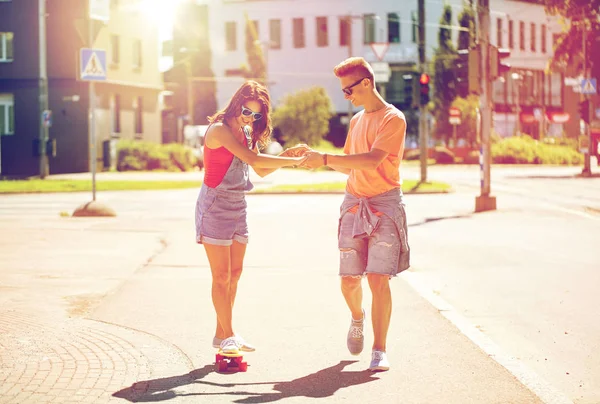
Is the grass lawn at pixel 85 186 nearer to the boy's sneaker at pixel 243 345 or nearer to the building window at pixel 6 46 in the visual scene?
the building window at pixel 6 46

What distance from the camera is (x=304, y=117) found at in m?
56.4

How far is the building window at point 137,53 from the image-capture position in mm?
54344

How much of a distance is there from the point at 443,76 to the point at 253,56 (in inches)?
596

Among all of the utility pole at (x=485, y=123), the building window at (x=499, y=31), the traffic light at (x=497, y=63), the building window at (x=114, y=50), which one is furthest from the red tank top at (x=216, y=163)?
the building window at (x=499, y=31)

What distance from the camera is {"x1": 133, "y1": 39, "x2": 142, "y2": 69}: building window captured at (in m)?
54.3

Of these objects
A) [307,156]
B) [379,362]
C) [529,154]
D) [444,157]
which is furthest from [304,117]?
[379,362]

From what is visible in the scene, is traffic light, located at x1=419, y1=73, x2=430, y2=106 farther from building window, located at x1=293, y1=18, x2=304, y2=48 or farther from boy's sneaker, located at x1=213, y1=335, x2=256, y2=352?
building window, located at x1=293, y1=18, x2=304, y2=48

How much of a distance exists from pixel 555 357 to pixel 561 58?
37915 millimetres

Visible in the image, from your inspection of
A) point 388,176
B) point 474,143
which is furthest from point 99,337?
point 474,143

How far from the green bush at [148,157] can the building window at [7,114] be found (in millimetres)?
4532

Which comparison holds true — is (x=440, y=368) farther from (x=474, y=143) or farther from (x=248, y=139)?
(x=474, y=143)

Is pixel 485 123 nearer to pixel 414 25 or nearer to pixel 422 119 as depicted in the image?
pixel 422 119

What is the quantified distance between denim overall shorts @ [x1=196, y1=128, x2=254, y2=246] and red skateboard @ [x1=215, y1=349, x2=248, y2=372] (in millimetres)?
712

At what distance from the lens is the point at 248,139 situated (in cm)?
697
